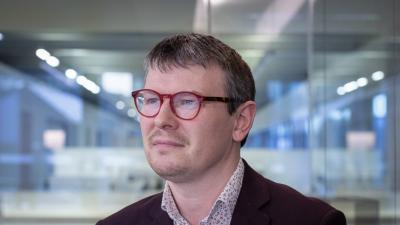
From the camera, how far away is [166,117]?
1.02 metres

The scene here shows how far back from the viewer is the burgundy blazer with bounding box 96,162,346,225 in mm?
1112

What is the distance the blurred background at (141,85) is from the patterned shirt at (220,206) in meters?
3.85

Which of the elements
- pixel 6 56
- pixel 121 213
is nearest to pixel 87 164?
pixel 6 56

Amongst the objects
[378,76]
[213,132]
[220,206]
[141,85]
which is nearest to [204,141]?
[213,132]

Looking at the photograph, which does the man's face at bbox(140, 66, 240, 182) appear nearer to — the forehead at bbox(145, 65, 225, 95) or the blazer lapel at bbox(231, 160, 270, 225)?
the forehead at bbox(145, 65, 225, 95)

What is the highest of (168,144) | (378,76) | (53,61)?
(53,61)

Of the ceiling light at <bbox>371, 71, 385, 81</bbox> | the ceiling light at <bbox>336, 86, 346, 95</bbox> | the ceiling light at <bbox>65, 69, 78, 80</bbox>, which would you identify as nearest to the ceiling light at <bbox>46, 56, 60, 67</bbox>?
the ceiling light at <bbox>65, 69, 78, 80</bbox>

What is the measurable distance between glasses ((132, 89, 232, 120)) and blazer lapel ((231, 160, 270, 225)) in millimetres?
209

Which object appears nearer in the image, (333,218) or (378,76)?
(333,218)

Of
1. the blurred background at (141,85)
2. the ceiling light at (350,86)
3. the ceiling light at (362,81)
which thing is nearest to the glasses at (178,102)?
the blurred background at (141,85)

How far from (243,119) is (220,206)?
18 cm

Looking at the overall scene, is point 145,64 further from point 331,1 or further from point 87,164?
point 87,164

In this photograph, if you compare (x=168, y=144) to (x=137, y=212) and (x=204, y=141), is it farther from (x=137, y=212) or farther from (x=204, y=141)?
(x=137, y=212)

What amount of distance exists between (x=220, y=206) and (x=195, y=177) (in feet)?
0.28
